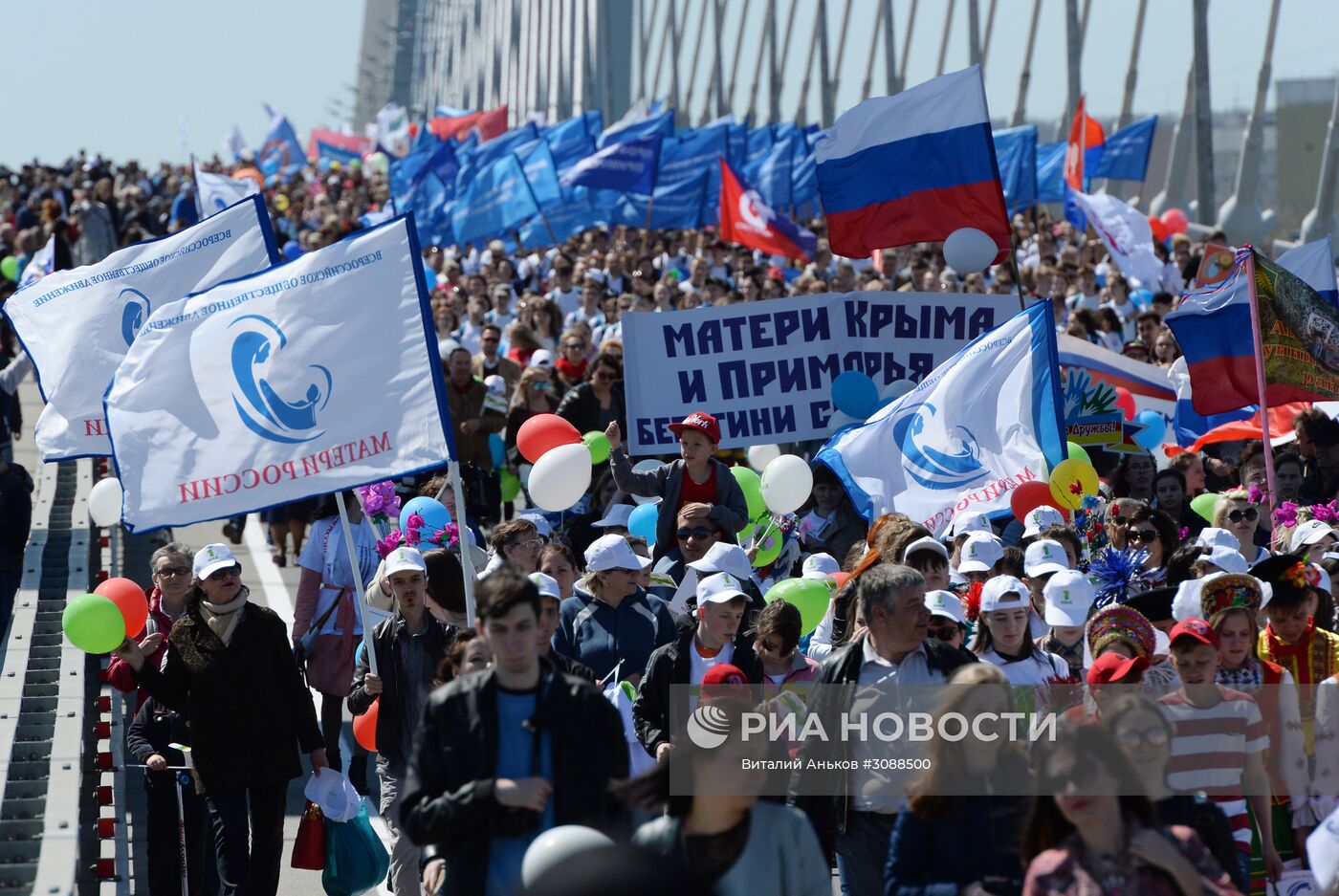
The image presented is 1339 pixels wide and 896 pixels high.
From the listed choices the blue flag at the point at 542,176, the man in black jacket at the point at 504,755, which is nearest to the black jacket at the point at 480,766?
the man in black jacket at the point at 504,755

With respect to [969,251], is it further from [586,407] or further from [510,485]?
[510,485]

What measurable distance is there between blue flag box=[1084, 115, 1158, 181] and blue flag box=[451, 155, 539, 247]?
10.1 m

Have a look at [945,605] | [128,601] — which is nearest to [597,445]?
[128,601]

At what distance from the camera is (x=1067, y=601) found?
323 inches

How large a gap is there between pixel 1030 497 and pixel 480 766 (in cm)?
571

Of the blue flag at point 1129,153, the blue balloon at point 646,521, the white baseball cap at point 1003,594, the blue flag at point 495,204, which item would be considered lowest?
the white baseball cap at point 1003,594

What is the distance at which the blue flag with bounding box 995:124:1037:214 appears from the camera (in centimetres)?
3172

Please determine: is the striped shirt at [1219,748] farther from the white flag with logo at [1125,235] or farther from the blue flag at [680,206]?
the blue flag at [680,206]

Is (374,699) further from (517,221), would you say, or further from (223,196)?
(517,221)

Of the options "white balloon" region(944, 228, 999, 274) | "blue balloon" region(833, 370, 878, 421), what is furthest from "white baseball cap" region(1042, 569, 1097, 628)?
"white balloon" region(944, 228, 999, 274)

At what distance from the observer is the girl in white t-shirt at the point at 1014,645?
7.52 m

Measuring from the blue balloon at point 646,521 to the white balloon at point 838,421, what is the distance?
1.08 metres

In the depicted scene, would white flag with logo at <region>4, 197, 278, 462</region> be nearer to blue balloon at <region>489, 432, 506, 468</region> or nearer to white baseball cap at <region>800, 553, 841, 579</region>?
white baseball cap at <region>800, 553, 841, 579</region>

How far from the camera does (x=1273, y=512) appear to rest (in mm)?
10859
